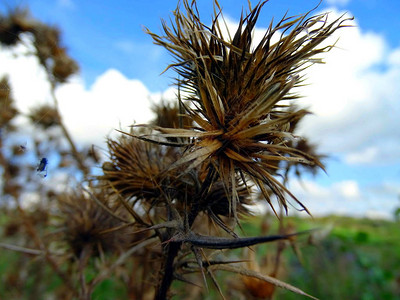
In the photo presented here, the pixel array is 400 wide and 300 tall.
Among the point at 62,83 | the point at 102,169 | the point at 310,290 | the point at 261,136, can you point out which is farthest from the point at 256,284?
the point at 310,290

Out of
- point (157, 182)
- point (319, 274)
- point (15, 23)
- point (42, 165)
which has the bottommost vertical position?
point (319, 274)

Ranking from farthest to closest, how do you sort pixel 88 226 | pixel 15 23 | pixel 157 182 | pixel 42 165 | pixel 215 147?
pixel 15 23, pixel 88 226, pixel 157 182, pixel 42 165, pixel 215 147

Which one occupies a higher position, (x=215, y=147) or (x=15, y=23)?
(x=15, y=23)

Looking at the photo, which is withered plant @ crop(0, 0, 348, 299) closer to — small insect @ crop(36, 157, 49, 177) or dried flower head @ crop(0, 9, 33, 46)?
small insect @ crop(36, 157, 49, 177)

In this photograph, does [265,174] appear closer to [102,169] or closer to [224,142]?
[224,142]

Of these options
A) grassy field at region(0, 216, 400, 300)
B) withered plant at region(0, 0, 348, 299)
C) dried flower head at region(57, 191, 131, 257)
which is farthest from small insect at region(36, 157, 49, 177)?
grassy field at region(0, 216, 400, 300)

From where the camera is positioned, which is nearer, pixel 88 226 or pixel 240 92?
pixel 240 92

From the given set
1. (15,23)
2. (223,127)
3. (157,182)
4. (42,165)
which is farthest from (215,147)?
(15,23)

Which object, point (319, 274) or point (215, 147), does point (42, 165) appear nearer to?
point (215, 147)

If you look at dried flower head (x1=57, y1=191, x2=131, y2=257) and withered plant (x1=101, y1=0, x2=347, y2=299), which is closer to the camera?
withered plant (x1=101, y1=0, x2=347, y2=299)

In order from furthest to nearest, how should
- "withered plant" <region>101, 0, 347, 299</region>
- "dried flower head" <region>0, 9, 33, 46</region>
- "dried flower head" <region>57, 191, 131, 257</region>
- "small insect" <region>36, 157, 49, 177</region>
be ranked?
1. "dried flower head" <region>0, 9, 33, 46</region>
2. "dried flower head" <region>57, 191, 131, 257</region>
3. "small insect" <region>36, 157, 49, 177</region>
4. "withered plant" <region>101, 0, 347, 299</region>
